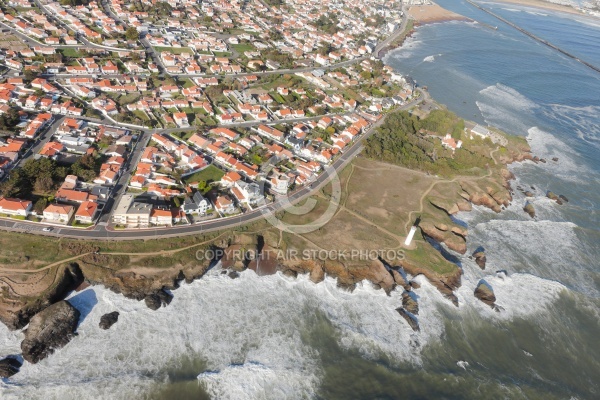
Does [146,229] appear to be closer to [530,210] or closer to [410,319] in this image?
[410,319]

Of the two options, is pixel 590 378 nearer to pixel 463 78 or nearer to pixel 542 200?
pixel 542 200

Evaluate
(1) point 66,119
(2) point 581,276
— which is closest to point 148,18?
(1) point 66,119

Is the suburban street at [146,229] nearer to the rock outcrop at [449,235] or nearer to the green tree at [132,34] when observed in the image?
the rock outcrop at [449,235]

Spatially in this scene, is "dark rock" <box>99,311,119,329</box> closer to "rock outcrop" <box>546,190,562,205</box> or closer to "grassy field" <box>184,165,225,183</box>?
"grassy field" <box>184,165,225,183</box>

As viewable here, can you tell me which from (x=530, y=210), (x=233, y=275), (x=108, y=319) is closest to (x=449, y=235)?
(x=530, y=210)

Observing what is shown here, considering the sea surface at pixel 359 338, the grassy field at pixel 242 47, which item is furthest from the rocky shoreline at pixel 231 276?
the grassy field at pixel 242 47

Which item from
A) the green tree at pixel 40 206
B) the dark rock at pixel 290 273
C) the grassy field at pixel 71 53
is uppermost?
the grassy field at pixel 71 53
